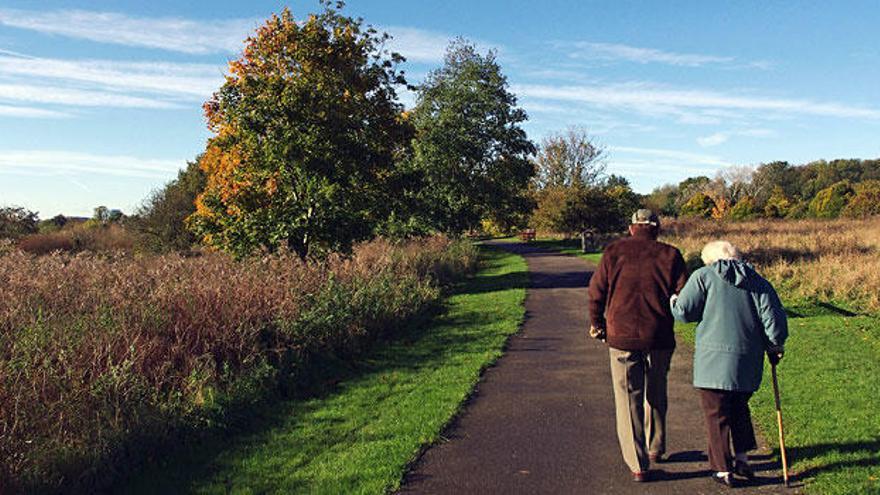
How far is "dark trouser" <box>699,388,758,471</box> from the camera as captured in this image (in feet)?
15.8

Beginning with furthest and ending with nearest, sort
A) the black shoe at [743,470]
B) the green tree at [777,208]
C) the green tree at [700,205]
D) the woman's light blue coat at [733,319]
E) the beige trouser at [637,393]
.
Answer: the green tree at [700,205] → the green tree at [777,208] → the beige trouser at [637,393] → the black shoe at [743,470] → the woman's light blue coat at [733,319]

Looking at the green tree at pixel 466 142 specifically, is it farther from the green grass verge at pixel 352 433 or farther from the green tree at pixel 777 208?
the green tree at pixel 777 208

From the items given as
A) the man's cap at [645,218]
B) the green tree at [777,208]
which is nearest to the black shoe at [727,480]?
the man's cap at [645,218]

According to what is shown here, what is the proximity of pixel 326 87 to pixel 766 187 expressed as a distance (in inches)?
2972

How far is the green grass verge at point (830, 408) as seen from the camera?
4.91 meters

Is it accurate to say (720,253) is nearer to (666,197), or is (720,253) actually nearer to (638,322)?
(638,322)

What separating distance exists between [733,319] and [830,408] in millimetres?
2765

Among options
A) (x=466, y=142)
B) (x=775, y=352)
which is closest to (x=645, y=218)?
(x=775, y=352)

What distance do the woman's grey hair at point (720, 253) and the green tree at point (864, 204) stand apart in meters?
46.8

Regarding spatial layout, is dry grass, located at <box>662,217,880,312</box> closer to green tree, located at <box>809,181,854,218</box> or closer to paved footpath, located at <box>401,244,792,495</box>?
paved footpath, located at <box>401,244,792,495</box>

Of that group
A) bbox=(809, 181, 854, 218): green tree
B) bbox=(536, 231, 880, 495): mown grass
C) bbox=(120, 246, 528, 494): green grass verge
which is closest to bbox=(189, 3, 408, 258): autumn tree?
bbox=(120, 246, 528, 494): green grass verge

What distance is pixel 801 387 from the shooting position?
7.46 m

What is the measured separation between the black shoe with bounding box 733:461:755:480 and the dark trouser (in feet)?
0.30

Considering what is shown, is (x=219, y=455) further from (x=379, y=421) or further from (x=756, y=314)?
(x=756, y=314)
